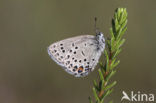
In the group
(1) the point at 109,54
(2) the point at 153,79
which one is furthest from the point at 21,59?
(1) the point at 109,54

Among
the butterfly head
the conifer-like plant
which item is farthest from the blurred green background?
the conifer-like plant

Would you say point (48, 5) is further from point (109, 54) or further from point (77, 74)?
point (109, 54)

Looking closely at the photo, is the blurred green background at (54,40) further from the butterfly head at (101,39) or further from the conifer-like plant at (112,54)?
the conifer-like plant at (112,54)

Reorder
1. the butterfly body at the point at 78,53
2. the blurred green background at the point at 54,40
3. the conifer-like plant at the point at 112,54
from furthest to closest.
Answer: the blurred green background at the point at 54,40 → the butterfly body at the point at 78,53 → the conifer-like plant at the point at 112,54

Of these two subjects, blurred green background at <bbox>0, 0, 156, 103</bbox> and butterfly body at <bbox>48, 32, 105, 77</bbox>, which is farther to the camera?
blurred green background at <bbox>0, 0, 156, 103</bbox>

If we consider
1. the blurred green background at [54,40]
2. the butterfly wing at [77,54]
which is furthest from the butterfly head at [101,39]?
the blurred green background at [54,40]

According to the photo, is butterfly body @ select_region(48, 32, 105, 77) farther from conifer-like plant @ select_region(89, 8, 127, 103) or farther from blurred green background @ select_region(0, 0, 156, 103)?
blurred green background @ select_region(0, 0, 156, 103)

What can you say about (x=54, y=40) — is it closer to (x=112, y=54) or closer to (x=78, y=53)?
(x=78, y=53)
